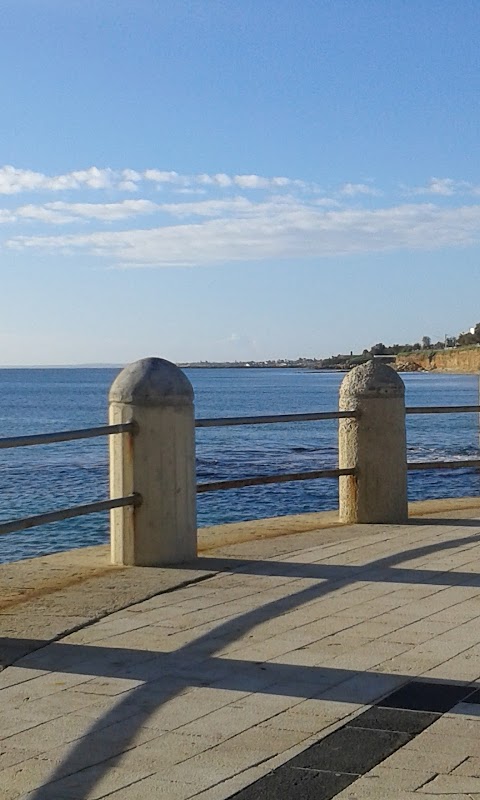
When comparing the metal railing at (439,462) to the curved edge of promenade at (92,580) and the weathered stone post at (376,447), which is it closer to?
the weathered stone post at (376,447)

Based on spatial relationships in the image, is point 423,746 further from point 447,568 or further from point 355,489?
point 355,489

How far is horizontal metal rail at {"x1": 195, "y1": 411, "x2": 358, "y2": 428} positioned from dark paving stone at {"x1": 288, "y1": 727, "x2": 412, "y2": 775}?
13.0 feet

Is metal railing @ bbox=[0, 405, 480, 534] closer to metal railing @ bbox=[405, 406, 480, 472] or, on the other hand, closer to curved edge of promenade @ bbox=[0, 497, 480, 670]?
metal railing @ bbox=[405, 406, 480, 472]

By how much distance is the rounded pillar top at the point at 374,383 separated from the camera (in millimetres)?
9750

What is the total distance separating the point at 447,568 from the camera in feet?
24.8

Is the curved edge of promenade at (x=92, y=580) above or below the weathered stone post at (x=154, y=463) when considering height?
below

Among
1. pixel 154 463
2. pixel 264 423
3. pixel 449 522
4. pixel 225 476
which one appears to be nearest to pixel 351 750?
pixel 154 463

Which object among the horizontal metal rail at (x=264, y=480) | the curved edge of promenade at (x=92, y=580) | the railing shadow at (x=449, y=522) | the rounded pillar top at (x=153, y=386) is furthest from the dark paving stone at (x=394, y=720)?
the railing shadow at (x=449, y=522)

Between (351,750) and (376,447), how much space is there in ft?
18.8

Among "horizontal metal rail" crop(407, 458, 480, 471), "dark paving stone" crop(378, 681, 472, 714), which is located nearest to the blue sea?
"horizontal metal rail" crop(407, 458, 480, 471)

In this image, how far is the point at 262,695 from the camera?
481 centimetres

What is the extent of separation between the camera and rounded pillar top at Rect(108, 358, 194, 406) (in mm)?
7816

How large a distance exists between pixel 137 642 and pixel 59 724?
1.26 meters

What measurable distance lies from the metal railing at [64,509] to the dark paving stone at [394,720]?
255 cm
